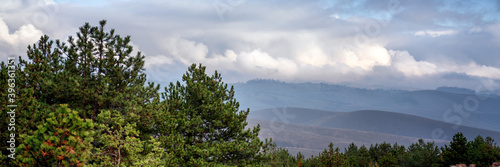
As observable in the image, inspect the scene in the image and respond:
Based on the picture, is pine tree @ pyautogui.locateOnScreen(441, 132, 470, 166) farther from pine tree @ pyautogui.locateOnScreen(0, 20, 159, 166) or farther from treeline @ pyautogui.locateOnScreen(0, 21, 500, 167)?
pine tree @ pyautogui.locateOnScreen(0, 20, 159, 166)

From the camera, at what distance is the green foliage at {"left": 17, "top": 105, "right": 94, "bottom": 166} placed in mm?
9867

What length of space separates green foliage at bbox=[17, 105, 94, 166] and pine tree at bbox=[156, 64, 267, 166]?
10.8 meters

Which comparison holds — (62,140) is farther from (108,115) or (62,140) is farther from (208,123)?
(208,123)

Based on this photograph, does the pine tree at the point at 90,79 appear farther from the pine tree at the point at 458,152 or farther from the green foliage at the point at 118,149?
the pine tree at the point at 458,152

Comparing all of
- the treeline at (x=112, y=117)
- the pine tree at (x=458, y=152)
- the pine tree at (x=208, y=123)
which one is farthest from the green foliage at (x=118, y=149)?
the pine tree at (x=458, y=152)

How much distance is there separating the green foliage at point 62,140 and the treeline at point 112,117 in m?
0.03

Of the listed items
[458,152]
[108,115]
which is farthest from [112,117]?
[458,152]

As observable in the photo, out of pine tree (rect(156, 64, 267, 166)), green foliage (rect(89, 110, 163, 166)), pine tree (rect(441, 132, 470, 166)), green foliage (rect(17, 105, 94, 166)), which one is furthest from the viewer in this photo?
pine tree (rect(441, 132, 470, 166))

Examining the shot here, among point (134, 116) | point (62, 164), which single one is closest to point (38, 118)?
point (134, 116)

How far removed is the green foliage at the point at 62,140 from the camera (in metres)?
9.87

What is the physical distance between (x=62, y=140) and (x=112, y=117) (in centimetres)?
693

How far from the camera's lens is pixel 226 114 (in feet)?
76.4

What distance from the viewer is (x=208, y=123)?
2416cm

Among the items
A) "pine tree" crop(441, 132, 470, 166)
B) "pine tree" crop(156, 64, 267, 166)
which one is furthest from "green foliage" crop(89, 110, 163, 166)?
"pine tree" crop(441, 132, 470, 166)
